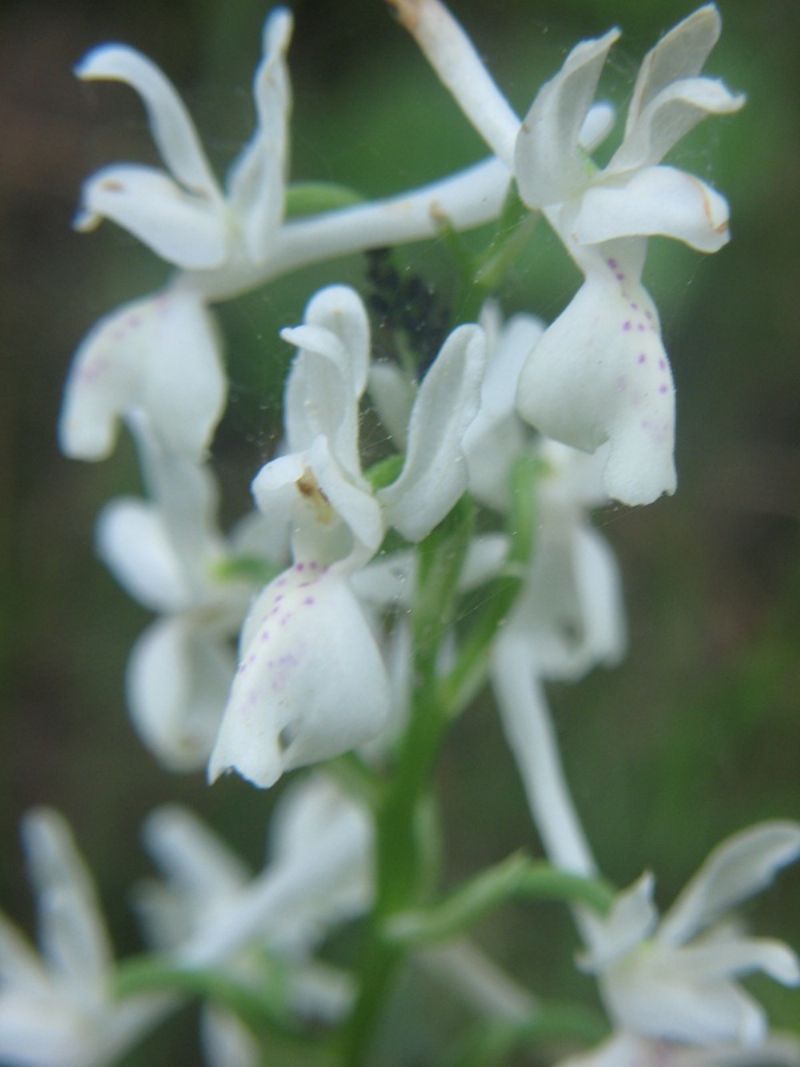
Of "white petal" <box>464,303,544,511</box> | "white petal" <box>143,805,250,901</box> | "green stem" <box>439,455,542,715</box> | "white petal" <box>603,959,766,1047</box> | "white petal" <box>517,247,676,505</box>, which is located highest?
"white petal" <box>464,303,544,511</box>

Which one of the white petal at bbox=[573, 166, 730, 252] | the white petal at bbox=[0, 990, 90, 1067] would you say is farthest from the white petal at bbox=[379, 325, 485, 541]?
the white petal at bbox=[0, 990, 90, 1067]

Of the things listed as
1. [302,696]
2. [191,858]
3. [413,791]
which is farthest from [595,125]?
[191,858]

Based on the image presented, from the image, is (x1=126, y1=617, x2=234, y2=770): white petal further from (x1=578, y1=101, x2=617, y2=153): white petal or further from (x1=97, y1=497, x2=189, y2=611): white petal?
(x1=578, y1=101, x2=617, y2=153): white petal

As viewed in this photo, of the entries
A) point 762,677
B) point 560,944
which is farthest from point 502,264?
point 560,944

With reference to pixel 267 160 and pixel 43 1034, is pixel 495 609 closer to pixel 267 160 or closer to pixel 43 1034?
pixel 267 160

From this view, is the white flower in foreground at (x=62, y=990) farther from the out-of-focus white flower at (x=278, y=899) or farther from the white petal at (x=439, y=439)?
the white petal at (x=439, y=439)

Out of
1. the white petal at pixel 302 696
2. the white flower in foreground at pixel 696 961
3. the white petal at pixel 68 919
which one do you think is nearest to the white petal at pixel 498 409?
the white petal at pixel 302 696

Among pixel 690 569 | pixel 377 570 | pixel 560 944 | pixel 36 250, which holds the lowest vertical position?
pixel 560 944

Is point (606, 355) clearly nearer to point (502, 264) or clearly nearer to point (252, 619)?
point (502, 264)
